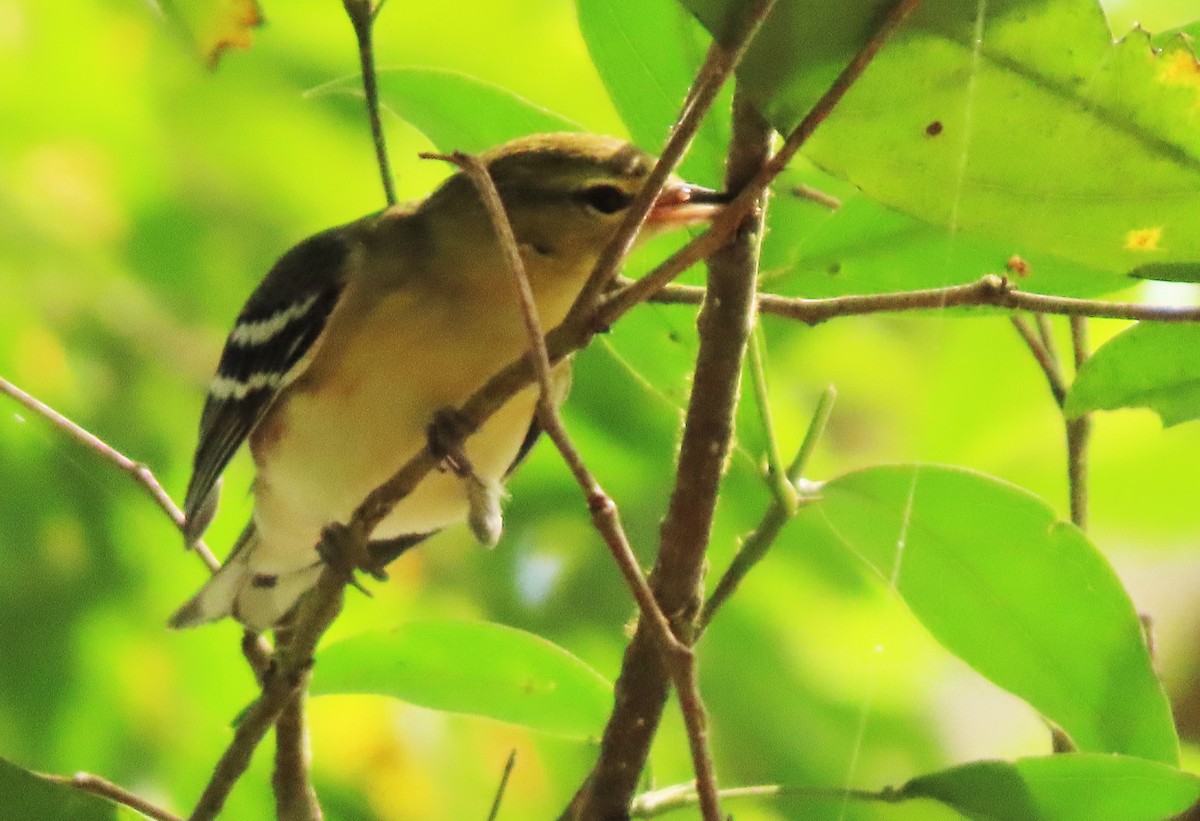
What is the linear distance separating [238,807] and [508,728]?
57 cm

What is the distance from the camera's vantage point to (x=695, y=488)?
973 millimetres

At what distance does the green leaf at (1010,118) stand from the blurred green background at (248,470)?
0.80 meters

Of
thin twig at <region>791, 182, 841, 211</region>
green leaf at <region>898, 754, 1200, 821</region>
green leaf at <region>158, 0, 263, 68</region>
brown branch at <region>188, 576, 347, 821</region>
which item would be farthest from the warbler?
green leaf at <region>898, 754, 1200, 821</region>

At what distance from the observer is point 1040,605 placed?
111 cm

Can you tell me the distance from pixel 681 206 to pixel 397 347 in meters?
0.40

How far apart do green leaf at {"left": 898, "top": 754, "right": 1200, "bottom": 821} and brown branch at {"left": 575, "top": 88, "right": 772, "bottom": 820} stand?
0.24m

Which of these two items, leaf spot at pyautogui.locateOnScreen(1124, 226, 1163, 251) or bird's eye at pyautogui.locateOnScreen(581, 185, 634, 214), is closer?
leaf spot at pyautogui.locateOnScreen(1124, 226, 1163, 251)

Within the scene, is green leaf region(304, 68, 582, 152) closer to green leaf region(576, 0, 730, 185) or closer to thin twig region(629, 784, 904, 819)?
green leaf region(576, 0, 730, 185)

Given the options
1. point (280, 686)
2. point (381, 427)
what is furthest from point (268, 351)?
point (280, 686)

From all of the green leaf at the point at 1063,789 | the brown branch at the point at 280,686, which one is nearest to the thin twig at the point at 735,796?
the green leaf at the point at 1063,789

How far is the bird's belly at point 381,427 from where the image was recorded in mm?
1354

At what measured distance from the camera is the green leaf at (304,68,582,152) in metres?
1.24

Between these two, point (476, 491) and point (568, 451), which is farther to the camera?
point (476, 491)

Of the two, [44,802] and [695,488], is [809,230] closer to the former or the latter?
[695,488]
